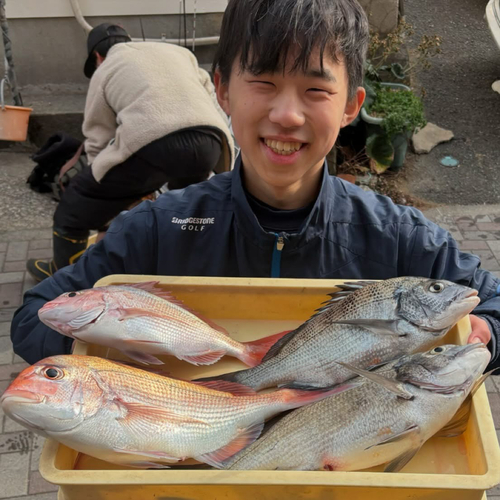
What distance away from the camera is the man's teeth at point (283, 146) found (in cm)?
174

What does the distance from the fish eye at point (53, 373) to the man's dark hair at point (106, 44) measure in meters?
3.48

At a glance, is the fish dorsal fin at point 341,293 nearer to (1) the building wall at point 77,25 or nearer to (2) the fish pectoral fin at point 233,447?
(2) the fish pectoral fin at point 233,447

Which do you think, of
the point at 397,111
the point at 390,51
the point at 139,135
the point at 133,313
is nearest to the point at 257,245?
the point at 133,313

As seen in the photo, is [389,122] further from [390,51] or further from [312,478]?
[312,478]

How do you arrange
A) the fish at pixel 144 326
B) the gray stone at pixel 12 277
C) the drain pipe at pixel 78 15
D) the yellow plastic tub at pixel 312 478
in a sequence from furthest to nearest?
the drain pipe at pixel 78 15
the gray stone at pixel 12 277
the fish at pixel 144 326
the yellow plastic tub at pixel 312 478

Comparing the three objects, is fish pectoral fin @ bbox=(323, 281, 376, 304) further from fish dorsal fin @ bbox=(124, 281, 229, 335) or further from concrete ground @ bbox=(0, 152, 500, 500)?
concrete ground @ bbox=(0, 152, 500, 500)

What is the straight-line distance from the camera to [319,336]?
60.4 inches

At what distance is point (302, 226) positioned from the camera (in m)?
1.98

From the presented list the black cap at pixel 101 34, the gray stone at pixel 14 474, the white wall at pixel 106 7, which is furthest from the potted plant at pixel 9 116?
the gray stone at pixel 14 474

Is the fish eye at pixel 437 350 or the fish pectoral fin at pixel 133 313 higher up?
the fish eye at pixel 437 350

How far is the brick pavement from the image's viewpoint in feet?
10.1

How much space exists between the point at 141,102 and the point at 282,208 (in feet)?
6.32

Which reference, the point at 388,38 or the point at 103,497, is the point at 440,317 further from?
the point at 388,38

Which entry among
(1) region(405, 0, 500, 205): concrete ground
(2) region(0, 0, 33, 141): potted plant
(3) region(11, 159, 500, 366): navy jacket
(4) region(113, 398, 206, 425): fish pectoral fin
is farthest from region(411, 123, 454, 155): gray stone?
(4) region(113, 398, 206, 425): fish pectoral fin
